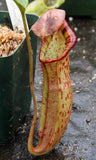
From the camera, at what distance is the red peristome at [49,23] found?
0.90m

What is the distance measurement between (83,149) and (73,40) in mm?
729

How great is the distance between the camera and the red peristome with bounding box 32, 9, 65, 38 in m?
0.90

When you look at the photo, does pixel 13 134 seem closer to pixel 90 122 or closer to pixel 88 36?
pixel 90 122

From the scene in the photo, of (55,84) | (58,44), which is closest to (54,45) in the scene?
(58,44)

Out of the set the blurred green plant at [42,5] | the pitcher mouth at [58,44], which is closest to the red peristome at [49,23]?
the pitcher mouth at [58,44]

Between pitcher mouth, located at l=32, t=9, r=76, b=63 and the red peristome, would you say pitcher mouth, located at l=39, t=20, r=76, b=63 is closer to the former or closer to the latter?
pitcher mouth, located at l=32, t=9, r=76, b=63

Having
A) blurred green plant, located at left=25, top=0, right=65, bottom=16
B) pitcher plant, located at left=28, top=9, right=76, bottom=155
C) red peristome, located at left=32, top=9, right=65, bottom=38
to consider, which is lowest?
pitcher plant, located at left=28, top=9, right=76, bottom=155

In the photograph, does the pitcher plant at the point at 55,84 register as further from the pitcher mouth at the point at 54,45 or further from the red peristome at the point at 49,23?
the red peristome at the point at 49,23

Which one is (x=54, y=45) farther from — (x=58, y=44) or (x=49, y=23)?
(x=49, y=23)

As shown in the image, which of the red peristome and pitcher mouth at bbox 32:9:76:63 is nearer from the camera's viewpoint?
the red peristome

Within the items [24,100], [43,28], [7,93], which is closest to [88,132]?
[24,100]

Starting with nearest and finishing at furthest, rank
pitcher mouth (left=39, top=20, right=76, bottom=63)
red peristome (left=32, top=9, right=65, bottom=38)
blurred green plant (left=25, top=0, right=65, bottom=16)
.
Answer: red peristome (left=32, top=9, right=65, bottom=38), blurred green plant (left=25, top=0, right=65, bottom=16), pitcher mouth (left=39, top=20, right=76, bottom=63)

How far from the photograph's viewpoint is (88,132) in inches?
63.1

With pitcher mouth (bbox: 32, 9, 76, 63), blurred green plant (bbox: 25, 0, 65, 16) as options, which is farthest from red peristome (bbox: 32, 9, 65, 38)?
blurred green plant (bbox: 25, 0, 65, 16)
